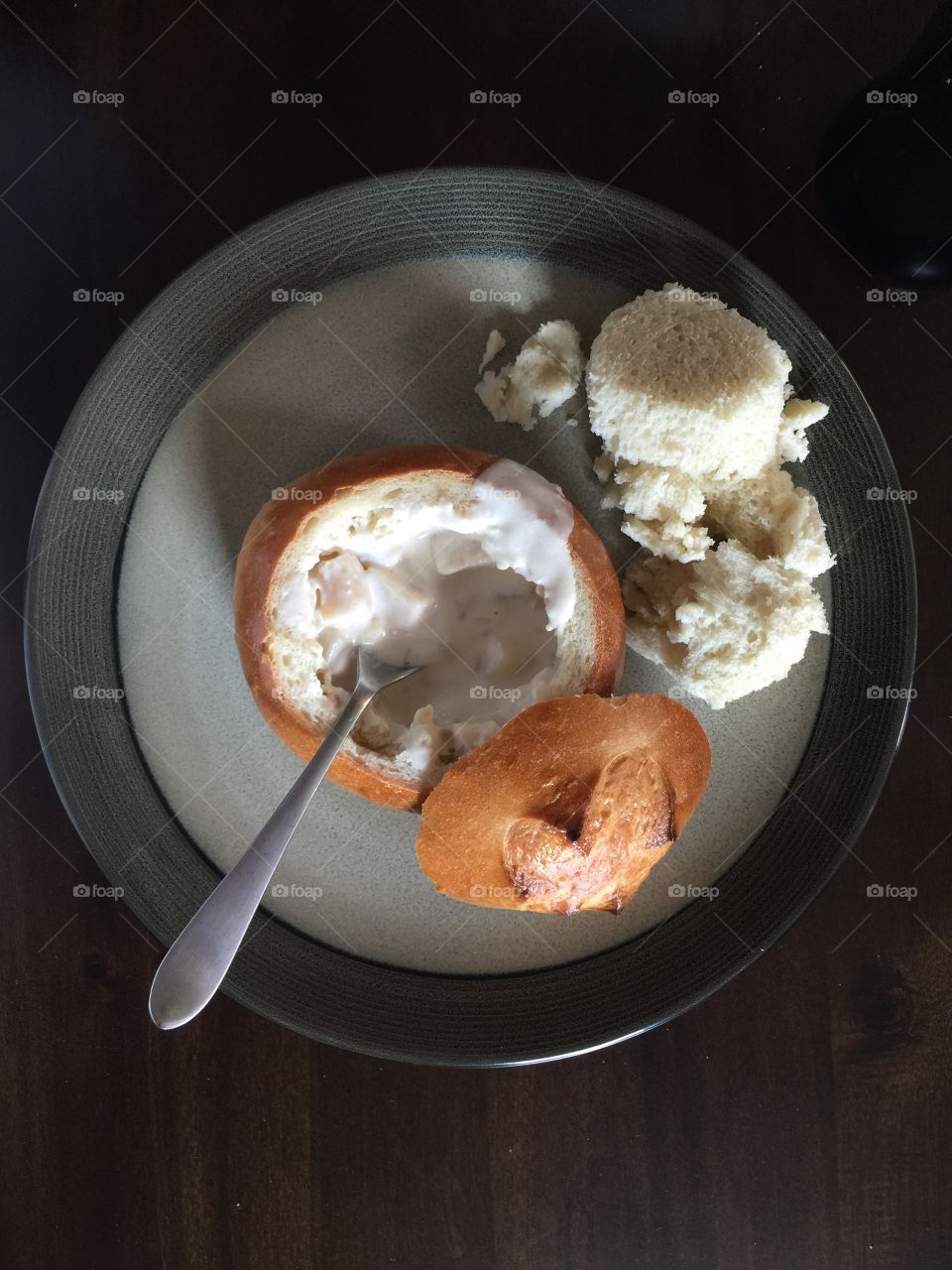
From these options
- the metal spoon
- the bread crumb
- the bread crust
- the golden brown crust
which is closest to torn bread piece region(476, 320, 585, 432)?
the bread crumb

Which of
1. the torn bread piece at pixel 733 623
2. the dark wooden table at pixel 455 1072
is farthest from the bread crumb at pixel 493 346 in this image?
the torn bread piece at pixel 733 623

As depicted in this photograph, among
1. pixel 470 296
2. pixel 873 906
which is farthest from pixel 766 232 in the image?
pixel 873 906

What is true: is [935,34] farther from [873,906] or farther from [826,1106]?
[826,1106]

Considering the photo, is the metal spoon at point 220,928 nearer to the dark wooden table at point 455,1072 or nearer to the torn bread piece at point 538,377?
the dark wooden table at point 455,1072

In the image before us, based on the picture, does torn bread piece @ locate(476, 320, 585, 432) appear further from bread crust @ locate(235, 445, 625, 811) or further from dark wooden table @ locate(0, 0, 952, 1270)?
dark wooden table @ locate(0, 0, 952, 1270)

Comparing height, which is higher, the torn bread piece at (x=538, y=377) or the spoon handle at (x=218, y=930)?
the torn bread piece at (x=538, y=377)

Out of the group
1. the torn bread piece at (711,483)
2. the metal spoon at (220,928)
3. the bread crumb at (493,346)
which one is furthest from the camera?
the bread crumb at (493,346)

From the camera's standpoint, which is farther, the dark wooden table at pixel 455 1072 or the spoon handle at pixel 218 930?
the dark wooden table at pixel 455 1072
